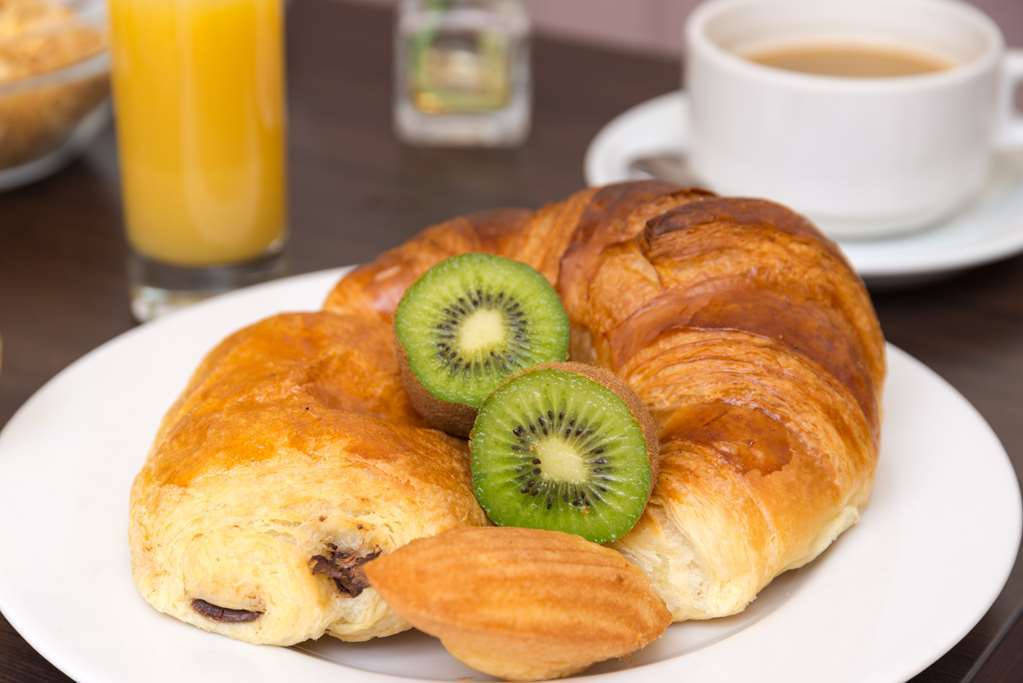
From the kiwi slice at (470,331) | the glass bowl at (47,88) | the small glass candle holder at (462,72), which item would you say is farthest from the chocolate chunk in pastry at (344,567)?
the small glass candle holder at (462,72)

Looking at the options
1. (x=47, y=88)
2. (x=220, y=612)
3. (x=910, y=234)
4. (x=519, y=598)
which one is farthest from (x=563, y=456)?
(x=47, y=88)

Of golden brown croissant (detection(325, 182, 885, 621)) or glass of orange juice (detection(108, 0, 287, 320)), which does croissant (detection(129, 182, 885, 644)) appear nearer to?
golden brown croissant (detection(325, 182, 885, 621))

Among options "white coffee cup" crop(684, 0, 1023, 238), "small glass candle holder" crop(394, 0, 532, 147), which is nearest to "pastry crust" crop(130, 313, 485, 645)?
"white coffee cup" crop(684, 0, 1023, 238)

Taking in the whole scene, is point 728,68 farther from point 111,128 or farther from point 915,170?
point 111,128

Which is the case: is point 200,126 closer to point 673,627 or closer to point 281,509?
point 281,509

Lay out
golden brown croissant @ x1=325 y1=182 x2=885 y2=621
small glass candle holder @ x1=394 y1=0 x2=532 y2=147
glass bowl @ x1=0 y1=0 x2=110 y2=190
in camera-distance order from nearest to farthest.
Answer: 1. golden brown croissant @ x1=325 y1=182 x2=885 y2=621
2. glass bowl @ x1=0 y1=0 x2=110 y2=190
3. small glass candle holder @ x1=394 y1=0 x2=532 y2=147

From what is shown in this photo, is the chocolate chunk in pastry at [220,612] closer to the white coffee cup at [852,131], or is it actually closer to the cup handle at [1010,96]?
the white coffee cup at [852,131]
